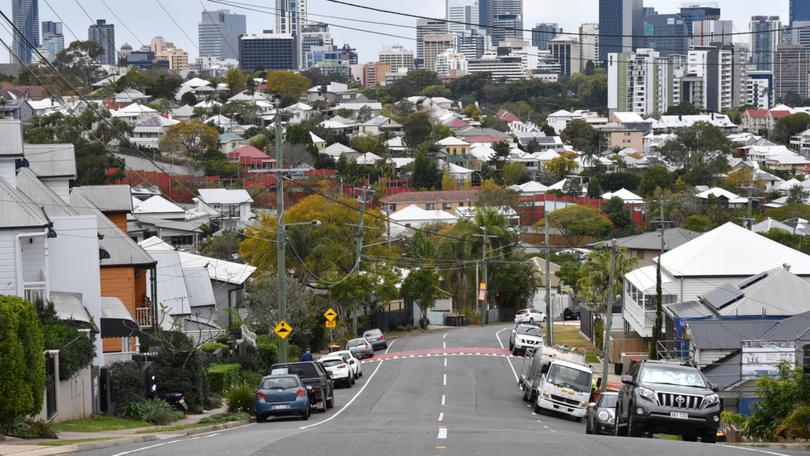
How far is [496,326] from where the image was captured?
79.7m

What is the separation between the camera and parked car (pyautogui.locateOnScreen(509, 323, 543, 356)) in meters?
56.0

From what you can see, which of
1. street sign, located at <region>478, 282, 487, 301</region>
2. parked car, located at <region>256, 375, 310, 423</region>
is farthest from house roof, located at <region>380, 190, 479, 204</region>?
parked car, located at <region>256, 375, 310, 423</region>

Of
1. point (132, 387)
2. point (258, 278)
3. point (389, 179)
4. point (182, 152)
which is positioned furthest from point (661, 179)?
point (132, 387)

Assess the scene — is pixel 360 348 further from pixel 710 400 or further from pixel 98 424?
pixel 710 400

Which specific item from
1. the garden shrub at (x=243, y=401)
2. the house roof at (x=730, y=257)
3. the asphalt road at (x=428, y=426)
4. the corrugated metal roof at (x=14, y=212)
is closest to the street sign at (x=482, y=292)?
the asphalt road at (x=428, y=426)

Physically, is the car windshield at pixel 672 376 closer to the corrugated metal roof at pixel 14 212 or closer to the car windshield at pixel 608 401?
the car windshield at pixel 608 401

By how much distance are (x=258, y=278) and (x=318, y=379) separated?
32417 mm

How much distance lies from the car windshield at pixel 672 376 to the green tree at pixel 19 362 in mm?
10998

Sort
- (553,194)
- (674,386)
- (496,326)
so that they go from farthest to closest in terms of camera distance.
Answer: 1. (553,194)
2. (496,326)
3. (674,386)

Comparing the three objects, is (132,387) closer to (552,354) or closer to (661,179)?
(552,354)

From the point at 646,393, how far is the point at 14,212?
15609mm

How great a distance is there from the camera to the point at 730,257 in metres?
52.8

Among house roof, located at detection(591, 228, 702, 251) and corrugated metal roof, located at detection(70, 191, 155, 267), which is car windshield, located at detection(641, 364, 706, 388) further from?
house roof, located at detection(591, 228, 702, 251)

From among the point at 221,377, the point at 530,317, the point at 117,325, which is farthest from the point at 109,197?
the point at 530,317
